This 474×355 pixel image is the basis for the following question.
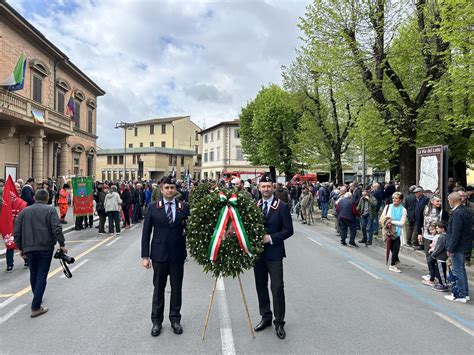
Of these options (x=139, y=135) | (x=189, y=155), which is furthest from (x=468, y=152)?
(x=139, y=135)

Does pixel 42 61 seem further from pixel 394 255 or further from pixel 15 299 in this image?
pixel 394 255

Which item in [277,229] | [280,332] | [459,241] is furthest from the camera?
[459,241]

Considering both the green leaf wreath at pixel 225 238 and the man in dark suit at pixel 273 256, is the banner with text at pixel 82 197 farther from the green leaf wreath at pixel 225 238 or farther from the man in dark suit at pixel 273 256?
the man in dark suit at pixel 273 256

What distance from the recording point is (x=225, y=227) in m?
4.72

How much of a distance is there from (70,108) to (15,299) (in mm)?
26503

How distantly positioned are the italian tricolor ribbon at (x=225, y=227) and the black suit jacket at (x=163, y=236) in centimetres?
47

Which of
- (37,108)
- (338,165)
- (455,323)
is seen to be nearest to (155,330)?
(455,323)

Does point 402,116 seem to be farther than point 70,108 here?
No

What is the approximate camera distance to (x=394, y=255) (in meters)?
8.96

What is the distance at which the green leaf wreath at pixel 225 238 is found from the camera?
470 centimetres

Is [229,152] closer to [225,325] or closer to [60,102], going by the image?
[60,102]

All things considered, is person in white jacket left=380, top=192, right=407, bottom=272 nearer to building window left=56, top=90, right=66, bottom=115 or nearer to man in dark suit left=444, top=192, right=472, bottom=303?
man in dark suit left=444, top=192, right=472, bottom=303

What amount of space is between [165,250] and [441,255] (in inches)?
209

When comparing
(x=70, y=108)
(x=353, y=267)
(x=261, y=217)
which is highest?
(x=70, y=108)
